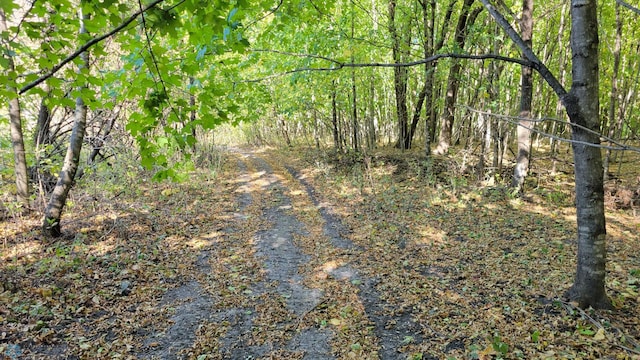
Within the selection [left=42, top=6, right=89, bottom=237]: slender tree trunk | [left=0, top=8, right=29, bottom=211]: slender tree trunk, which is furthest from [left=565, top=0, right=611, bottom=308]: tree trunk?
[left=0, top=8, right=29, bottom=211]: slender tree trunk

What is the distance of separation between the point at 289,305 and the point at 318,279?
873 millimetres

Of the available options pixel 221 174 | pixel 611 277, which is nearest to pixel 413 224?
pixel 611 277

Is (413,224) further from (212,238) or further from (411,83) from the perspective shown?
(411,83)

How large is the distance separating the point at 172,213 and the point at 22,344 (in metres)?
5.23

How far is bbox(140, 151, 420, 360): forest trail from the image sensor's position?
4.12 metres

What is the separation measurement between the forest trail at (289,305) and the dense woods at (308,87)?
1.98 m

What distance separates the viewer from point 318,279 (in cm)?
578

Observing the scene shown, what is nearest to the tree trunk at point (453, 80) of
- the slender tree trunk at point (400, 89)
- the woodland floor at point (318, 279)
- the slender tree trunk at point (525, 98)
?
the slender tree trunk at point (400, 89)

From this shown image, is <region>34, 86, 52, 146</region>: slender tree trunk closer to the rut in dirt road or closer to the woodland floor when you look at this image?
the woodland floor

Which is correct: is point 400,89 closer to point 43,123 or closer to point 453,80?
point 453,80

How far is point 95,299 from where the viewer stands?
5.05m

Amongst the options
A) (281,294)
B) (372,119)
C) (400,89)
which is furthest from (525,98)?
(281,294)

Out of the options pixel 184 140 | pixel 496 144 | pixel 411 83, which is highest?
pixel 411 83

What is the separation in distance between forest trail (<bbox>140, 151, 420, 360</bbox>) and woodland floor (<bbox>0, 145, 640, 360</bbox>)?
24mm
